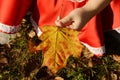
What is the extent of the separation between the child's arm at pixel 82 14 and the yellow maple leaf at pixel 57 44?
5cm

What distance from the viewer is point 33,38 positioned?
2307mm

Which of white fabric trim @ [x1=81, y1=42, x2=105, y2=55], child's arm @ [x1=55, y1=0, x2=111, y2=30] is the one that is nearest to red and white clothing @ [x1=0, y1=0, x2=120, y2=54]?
white fabric trim @ [x1=81, y1=42, x2=105, y2=55]

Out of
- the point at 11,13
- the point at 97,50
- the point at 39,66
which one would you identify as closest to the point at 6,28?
the point at 11,13

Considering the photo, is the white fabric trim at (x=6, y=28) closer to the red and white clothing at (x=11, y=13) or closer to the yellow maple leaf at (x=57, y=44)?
the red and white clothing at (x=11, y=13)

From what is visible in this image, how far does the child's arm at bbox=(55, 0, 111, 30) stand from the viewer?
1.73 m

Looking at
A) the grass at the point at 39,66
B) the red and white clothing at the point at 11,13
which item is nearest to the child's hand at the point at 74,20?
the red and white clothing at the point at 11,13

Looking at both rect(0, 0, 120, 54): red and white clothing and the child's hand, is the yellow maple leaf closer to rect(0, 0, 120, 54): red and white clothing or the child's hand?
the child's hand

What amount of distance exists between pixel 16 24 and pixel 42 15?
18 cm

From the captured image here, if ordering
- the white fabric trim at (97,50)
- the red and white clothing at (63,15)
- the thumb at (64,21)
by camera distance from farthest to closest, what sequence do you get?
the white fabric trim at (97,50) → the red and white clothing at (63,15) → the thumb at (64,21)

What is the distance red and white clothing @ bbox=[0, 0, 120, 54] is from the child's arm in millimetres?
133

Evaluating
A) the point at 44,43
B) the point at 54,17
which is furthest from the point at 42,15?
the point at 44,43

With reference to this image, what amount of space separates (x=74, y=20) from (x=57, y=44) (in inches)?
7.3

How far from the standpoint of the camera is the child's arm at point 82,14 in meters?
1.73

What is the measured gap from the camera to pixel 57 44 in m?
1.82
